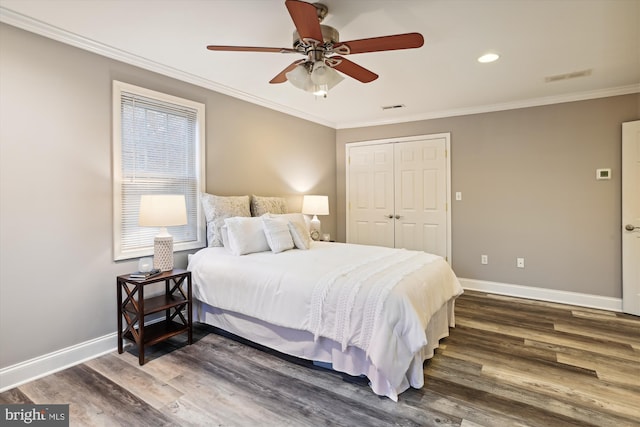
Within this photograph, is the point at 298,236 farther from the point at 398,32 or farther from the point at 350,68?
the point at 398,32

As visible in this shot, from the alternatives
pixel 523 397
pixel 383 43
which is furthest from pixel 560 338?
pixel 383 43

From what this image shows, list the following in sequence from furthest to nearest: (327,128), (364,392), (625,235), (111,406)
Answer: (327,128), (625,235), (364,392), (111,406)

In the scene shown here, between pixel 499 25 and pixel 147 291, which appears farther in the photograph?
pixel 147 291

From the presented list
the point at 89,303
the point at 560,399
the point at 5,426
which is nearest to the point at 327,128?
the point at 89,303

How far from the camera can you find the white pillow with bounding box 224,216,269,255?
3.06 meters

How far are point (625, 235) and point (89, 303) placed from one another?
17.6 ft

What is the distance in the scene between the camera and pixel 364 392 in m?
2.16

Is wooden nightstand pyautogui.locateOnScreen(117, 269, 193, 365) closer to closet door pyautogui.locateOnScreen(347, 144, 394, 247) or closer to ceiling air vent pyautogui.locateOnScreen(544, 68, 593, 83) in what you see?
closet door pyautogui.locateOnScreen(347, 144, 394, 247)

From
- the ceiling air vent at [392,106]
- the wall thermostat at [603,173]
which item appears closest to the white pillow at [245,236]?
the ceiling air vent at [392,106]

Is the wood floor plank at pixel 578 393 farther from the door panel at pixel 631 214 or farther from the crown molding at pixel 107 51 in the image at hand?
the crown molding at pixel 107 51

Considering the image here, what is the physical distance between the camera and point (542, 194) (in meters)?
4.12

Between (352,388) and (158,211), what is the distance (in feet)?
6.52

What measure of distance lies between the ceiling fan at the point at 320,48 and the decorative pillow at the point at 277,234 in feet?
4.44

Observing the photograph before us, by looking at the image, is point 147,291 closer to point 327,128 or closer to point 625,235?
point 327,128
